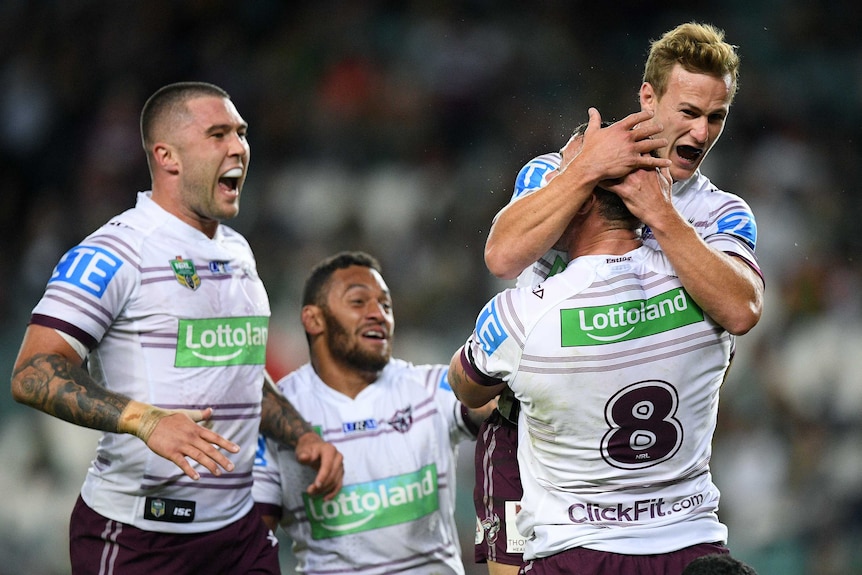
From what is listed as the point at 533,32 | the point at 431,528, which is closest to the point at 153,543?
the point at 431,528

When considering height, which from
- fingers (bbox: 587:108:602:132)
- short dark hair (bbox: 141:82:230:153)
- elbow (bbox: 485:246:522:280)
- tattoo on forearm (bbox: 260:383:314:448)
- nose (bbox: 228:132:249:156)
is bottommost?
tattoo on forearm (bbox: 260:383:314:448)

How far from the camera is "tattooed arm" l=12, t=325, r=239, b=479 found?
345cm

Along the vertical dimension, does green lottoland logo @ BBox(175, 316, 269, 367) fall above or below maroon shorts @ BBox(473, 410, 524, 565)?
above

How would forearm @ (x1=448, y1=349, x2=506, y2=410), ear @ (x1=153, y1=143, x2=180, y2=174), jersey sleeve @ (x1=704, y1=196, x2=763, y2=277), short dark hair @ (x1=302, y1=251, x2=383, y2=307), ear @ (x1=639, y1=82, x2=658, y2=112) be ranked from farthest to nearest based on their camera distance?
1. short dark hair @ (x1=302, y1=251, x2=383, y2=307)
2. ear @ (x1=153, y1=143, x2=180, y2=174)
3. ear @ (x1=639, y1=82, x2=658, y2=112)
4. forearm @ (x1=448, y1=349, x2=506, y2=410)
5. jersey sleeve @ (x1=704, y1=196, x2=763, y2=277)

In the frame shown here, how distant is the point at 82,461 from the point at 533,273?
5.37m

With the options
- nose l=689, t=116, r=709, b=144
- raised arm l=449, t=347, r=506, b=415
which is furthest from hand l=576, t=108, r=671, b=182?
raised arm l=449, t=347, r=506, b=415

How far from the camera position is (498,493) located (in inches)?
144

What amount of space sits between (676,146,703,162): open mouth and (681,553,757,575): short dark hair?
1.43 meters

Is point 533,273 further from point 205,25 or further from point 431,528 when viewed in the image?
point 205,25

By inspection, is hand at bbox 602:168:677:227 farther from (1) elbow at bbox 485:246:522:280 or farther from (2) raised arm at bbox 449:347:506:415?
(2) raised arm at bbox 449:347:506:415

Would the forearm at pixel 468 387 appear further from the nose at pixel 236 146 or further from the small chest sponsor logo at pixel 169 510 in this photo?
the nose at pixel 236 146

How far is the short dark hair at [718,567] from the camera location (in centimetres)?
259

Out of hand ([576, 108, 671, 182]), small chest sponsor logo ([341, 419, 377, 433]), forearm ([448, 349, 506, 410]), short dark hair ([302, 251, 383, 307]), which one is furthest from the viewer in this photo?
short dark hair ([302, 251, 383, 307])

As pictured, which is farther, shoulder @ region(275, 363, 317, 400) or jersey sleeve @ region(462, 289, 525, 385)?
shoulder @ region(275, 363, 317, 400)
